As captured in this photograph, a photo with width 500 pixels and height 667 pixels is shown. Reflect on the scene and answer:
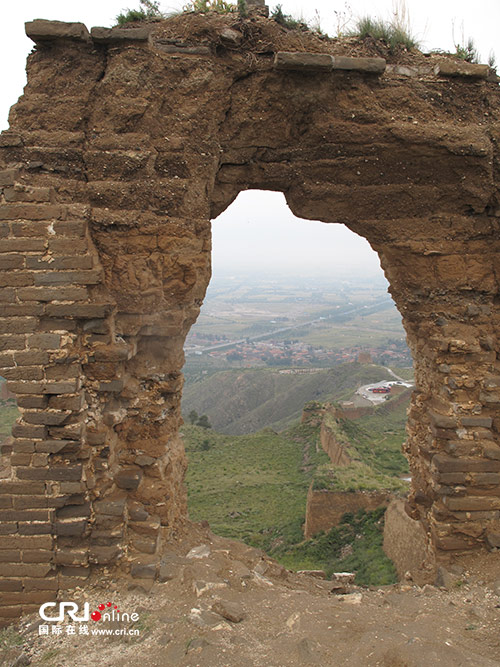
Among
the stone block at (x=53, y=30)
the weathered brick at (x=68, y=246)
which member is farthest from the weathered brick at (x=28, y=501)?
the stone block at (x=53, y=30)

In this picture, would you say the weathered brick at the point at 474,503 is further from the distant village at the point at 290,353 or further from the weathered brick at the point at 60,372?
the distant village at the point at 290,353

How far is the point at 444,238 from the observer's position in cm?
432

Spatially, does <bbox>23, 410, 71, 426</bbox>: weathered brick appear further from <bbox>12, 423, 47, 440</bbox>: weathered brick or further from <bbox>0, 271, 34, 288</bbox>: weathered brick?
<bbox>0, 271, 34, 288</bbox>: weathered brick

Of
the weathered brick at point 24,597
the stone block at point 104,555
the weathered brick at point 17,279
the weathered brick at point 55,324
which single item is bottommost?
the weathered brick at point 24,597

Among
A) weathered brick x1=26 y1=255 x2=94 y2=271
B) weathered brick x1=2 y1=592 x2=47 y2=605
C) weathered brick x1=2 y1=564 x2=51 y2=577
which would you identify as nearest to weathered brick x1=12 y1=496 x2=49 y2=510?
weathered brick x1=2 y1=564 x2=51 y2=577

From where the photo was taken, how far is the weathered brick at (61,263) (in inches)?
144

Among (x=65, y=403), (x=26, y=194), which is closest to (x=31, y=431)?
(x=65, y=403)

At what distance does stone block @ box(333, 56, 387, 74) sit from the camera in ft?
12.8

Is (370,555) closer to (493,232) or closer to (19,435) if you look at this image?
(493,232)

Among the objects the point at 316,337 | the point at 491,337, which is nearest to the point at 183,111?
the point at 491,337

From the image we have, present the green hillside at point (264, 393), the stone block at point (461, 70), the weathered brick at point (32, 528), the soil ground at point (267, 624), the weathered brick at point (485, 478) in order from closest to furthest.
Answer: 1. the soil ground at point (267, 624)
2. the weathered brick at point (32, 528)
3. the stone block at point (461, 70)
4. the weathered brick at point (485, 478)
5. the green hillside at point (264, 393)

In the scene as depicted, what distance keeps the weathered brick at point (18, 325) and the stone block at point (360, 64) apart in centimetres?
336

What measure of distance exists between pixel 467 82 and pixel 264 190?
212cm

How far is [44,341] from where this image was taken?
3656 mm
